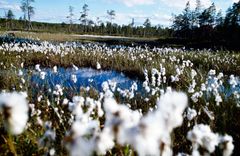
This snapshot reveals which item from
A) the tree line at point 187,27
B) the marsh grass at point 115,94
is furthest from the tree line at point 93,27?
the marsh grass at point 115,94

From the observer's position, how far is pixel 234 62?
15.9 meters

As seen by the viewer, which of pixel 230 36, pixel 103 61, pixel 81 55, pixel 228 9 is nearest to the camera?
pixel 103 61

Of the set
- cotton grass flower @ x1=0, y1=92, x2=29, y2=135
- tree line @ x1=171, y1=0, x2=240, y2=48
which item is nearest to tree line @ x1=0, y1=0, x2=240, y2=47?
tree line @ x1=171, y1=0, x2=240, y2=48

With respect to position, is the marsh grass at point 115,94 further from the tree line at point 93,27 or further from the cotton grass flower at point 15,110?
the tree line at point 93,27

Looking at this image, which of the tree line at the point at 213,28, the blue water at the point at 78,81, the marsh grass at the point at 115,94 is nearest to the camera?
the marsh grass at the point at 115,94

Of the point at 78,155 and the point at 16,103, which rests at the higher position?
the point at 16,103

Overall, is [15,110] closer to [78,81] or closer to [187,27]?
[78,81]

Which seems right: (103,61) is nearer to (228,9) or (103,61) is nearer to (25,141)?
(25,141)

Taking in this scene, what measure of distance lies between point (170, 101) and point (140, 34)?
88.5 meters

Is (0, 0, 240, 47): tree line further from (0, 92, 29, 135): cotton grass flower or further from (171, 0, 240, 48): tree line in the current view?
(0, 92, 29, 135): cotton grass flower

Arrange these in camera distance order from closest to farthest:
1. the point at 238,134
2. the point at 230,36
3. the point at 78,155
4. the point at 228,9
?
the point at 78,155, the point at 238,134, the point at 230,36, the point at 228,9

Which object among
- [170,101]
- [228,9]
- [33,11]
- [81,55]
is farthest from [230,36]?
[33,11]

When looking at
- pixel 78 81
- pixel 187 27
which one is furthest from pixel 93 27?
pixel 78 81

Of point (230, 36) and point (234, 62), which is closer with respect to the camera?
point (234, 62)
